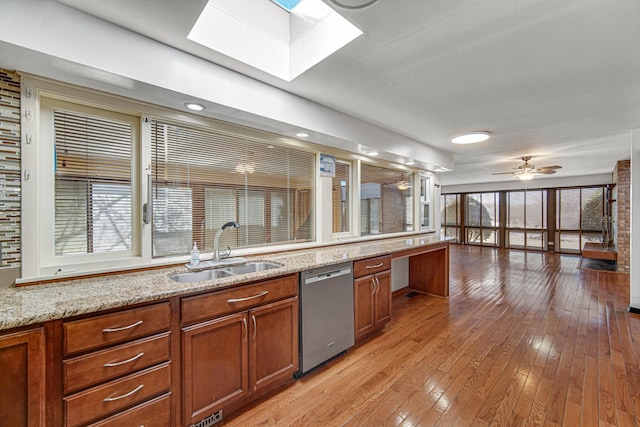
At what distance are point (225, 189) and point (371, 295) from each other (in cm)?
181

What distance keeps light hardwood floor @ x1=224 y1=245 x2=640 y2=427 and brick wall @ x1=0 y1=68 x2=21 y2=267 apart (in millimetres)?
1686

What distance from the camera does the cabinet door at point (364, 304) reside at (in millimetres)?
2621

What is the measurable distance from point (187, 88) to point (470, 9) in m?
1.75

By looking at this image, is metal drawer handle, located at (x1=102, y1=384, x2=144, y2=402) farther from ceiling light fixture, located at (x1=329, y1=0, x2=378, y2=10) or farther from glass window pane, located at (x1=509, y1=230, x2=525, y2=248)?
glass window pane, located at (x1=509, y1=230, x2=525, y2=248)

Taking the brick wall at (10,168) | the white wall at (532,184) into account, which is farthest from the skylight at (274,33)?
the white wall at (532,184)

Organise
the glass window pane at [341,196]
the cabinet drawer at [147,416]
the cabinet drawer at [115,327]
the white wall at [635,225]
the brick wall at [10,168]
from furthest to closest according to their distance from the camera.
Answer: the glass window pane at [341,196] < the white wall at [635,225] < the brick wall at [10,168] < the cabinet drawer at [147,416] < the cabinet drawer at [115,327]

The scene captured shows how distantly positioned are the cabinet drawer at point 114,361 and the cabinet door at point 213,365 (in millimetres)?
136

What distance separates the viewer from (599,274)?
18.1 ft

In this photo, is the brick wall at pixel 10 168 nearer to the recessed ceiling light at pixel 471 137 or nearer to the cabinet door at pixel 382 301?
the cabinet door at pixel 382 301

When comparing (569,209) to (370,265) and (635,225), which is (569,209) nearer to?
(635,225)

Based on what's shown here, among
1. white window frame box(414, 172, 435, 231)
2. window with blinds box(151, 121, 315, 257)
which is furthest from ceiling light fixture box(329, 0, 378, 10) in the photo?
white window frame box(414, 172, 435, 231)

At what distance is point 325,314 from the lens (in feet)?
7.53

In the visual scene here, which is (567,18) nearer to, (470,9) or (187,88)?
(470,9)

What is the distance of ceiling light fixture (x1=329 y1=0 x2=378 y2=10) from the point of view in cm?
134
